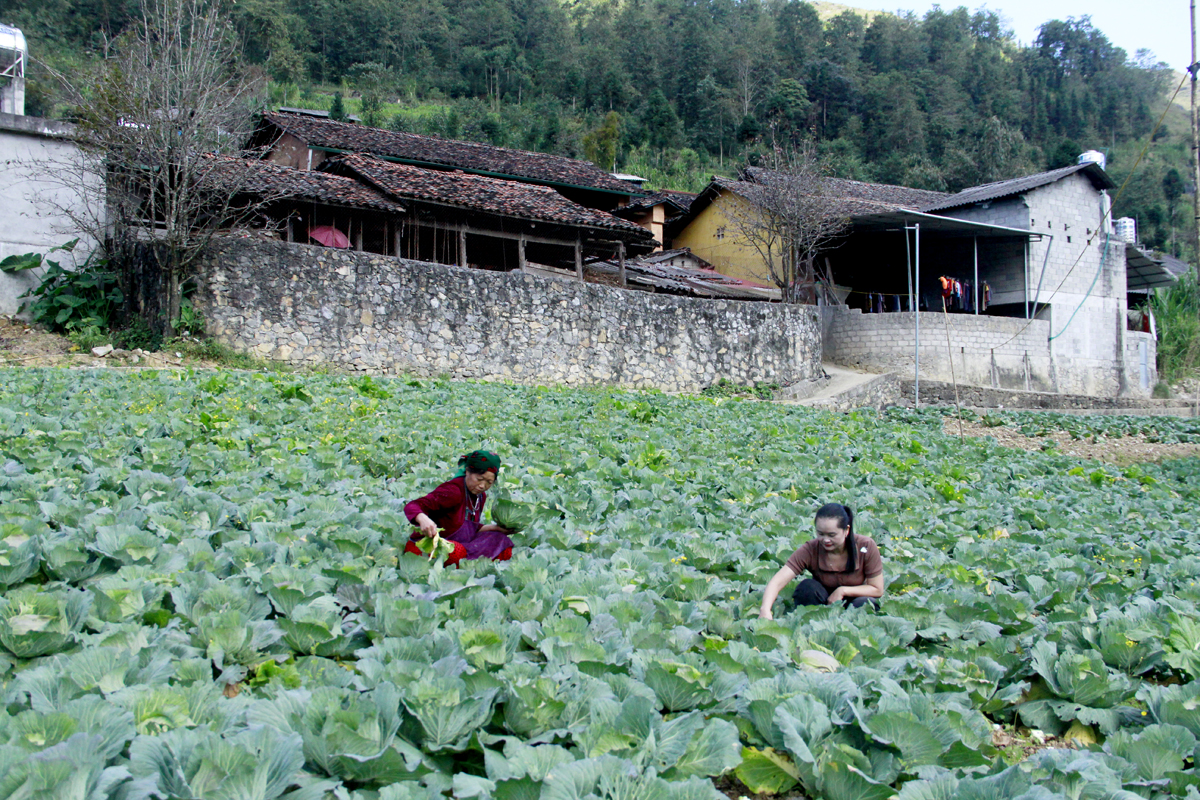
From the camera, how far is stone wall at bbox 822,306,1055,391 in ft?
78.5

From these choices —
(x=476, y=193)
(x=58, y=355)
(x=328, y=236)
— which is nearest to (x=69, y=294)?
(x=58, y=355)

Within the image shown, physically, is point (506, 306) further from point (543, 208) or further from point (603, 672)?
point (603, 672)

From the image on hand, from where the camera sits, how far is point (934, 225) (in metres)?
25.7

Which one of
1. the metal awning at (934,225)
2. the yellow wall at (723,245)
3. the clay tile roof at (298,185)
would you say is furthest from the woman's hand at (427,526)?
the yellow wall at (723,245)

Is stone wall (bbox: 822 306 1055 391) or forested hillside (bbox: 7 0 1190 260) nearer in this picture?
stone wall (bbox: 822 306 1055 391)

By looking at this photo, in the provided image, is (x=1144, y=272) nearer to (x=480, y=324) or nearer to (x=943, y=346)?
(x=943, y=346)

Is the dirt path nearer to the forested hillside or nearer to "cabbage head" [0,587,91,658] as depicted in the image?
"cabbage head" [0,587,91,658]

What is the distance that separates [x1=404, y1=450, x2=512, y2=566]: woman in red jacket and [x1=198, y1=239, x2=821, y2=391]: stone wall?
11.2 metres

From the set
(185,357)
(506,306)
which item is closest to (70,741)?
(185,357)

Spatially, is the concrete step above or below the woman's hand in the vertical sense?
above

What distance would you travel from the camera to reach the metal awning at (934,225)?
80.8 ft

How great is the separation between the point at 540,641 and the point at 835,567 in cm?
192

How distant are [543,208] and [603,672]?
61.2 feet

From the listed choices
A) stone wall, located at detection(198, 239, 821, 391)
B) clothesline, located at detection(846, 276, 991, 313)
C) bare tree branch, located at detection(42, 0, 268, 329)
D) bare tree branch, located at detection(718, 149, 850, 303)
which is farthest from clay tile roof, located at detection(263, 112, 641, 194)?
stone wall, located at detection(198, 239, 821, 391)
